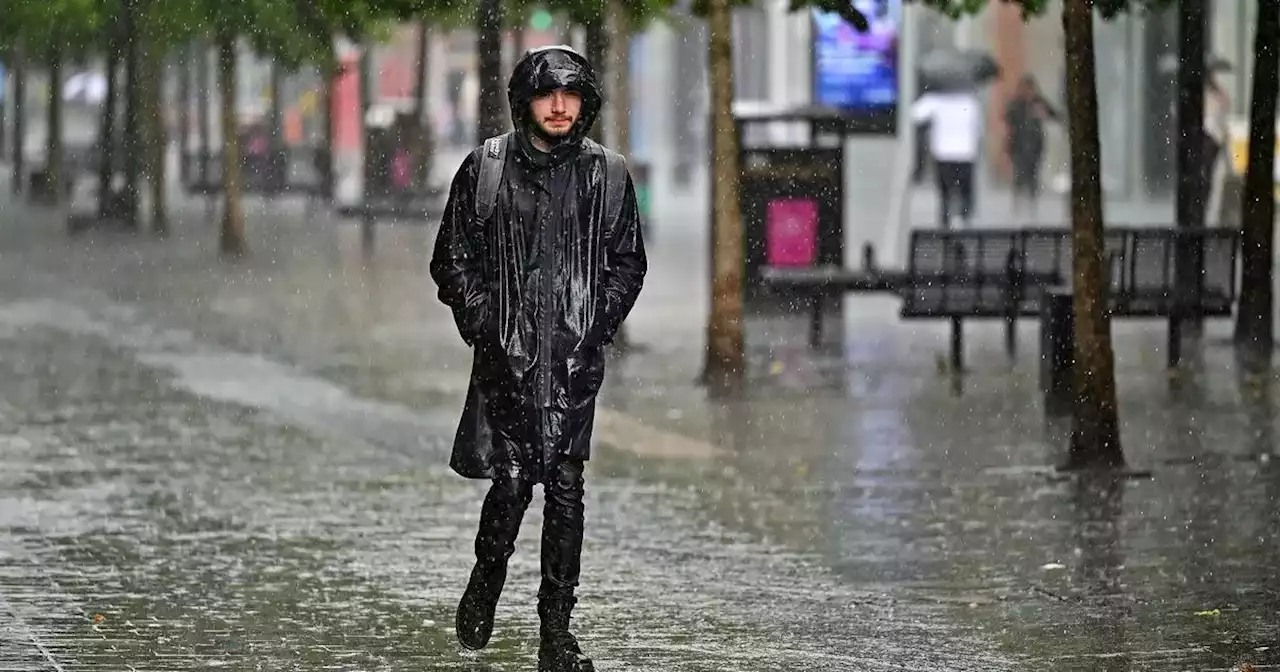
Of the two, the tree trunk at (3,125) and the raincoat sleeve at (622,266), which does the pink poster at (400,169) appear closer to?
the raincoat sleeve at (622,266)

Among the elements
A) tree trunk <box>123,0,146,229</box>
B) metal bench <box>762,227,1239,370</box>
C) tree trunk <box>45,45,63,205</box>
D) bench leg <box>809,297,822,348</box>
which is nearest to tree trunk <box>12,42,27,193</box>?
tree trunk <box>45,45,63,205</box>

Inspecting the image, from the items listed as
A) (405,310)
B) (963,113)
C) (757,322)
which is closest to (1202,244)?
(757,322)

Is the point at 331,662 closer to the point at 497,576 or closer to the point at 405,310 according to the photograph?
the point at 497,576

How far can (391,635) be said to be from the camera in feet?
27.0

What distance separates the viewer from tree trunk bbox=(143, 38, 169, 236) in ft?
113

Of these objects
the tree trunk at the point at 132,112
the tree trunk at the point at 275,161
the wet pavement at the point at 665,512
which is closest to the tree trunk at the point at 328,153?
the tree trunk at the point at 275,161

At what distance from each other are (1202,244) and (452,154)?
52.8 metres

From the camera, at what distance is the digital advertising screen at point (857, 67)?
24141mm

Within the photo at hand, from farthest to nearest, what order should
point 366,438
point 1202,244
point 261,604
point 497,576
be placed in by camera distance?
point 1202,244 → point 366,438 → point 261,604 → point 497,576

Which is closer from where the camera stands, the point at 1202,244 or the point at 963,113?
the point at 1202,244

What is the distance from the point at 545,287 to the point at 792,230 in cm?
1386

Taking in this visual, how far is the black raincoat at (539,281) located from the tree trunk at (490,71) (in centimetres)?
1131

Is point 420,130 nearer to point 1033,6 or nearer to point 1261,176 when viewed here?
point 1261,176

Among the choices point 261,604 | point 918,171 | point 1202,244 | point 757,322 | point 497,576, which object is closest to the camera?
point 497,576
